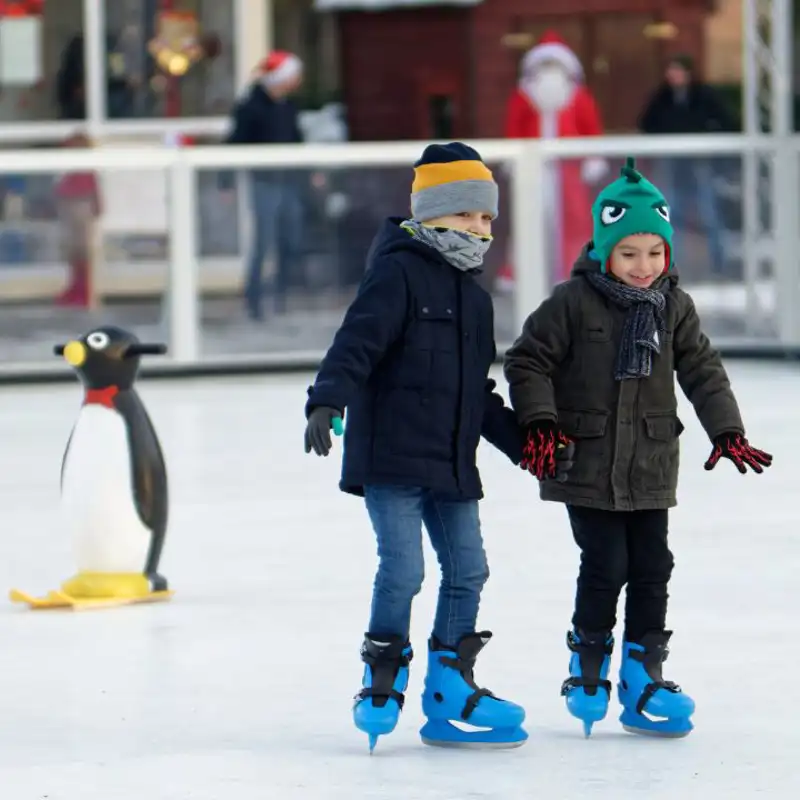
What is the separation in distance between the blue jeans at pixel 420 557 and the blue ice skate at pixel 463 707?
1.4 inches

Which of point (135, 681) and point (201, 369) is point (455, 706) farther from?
point (201, 369)

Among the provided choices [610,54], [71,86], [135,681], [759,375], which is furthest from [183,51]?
[135,681]

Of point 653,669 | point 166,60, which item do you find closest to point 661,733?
point 653,669

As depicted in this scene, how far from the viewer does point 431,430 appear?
4781mm

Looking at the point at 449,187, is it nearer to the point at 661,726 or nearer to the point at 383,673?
the point at 383,673

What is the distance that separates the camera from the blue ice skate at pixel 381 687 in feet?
15.7

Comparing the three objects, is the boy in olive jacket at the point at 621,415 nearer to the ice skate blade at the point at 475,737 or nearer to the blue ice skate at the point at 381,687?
the ice skate blade at the point at 475,737

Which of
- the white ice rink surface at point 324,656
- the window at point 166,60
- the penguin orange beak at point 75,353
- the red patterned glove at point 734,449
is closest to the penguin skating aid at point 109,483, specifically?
the penguin orange beak at point 75,353

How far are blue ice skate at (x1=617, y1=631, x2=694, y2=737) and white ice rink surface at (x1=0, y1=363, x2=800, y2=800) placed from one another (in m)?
0.05

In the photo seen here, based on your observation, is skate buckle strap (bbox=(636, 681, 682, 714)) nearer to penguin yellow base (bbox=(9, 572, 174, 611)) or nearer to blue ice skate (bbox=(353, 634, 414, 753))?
blue ice skate (bbox=(353, 634, 414, 753))

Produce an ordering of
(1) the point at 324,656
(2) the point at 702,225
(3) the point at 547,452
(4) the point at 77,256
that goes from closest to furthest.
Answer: (3) the point at 547,452
(1) the point at 324,656
(4) the point at 77,256
(2) the point at 702,225

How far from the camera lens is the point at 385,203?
13.7m

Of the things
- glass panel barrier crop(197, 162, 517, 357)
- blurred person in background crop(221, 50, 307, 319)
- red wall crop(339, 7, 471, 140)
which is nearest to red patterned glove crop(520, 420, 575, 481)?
glass panel barrier crop(197, 162, 517, 357)

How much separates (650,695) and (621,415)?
0.58m
